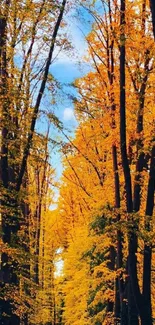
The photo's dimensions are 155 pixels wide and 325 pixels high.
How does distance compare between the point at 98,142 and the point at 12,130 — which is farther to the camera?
the point at 98,142

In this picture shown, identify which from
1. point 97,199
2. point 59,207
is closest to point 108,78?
point 97,199

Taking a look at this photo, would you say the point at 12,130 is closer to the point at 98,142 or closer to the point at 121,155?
the point at 121,155

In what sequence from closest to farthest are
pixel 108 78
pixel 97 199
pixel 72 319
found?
pixel 108 78
pixel 97 199
pixel 72 319

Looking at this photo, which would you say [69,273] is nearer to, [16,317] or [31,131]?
[16,317]

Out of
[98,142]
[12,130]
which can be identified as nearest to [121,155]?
[12,130]

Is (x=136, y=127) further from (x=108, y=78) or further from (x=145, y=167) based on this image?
(x=108, y=78)

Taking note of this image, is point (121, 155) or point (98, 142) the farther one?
point (98, 142)

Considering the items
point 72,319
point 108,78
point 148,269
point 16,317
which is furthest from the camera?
point 72,319

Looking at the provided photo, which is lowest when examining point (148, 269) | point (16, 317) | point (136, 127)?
point (16, 317)

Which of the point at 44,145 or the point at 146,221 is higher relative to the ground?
the point at 44,145

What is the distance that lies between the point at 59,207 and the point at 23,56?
14792 mm

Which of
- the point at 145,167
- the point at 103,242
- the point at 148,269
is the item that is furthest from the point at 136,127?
the point at 103,242

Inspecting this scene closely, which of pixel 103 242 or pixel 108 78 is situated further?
pixel 103 242

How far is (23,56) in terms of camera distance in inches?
599
